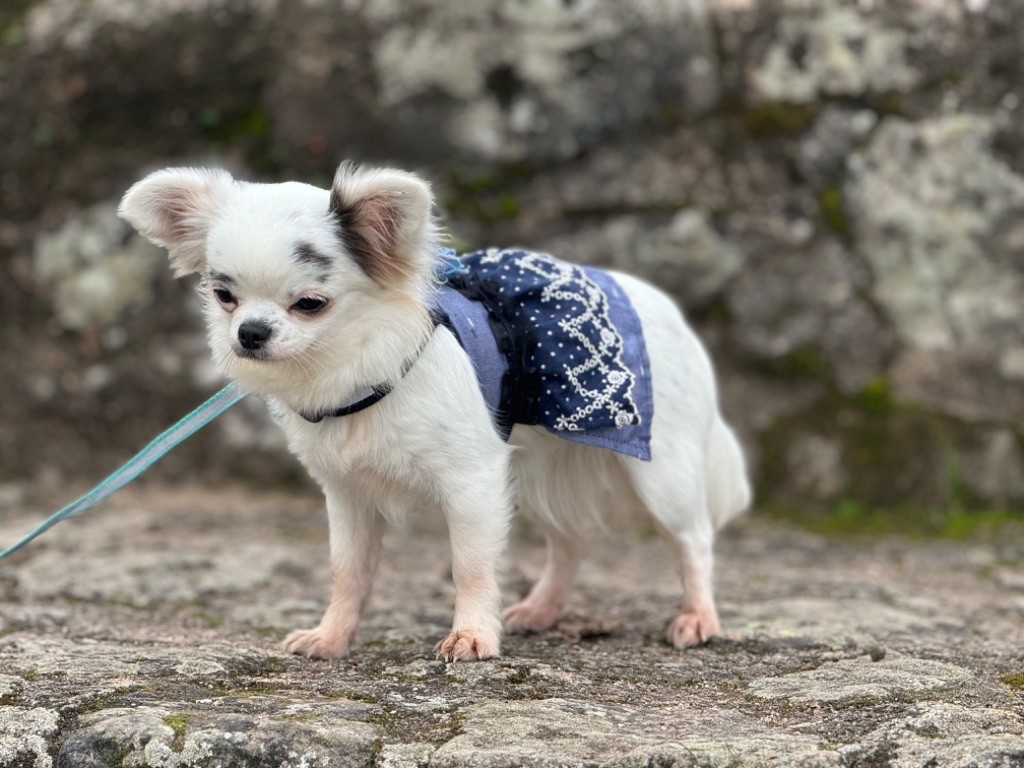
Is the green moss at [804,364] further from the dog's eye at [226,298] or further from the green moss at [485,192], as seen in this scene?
the dog's eye at [226,298]

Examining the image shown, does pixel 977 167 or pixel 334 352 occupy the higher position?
pixel 977 167

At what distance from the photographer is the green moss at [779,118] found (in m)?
6.25

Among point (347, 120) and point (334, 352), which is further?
point (347, 120)

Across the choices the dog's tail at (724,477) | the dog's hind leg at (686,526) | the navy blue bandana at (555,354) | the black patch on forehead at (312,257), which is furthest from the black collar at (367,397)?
the dog's tail at (724,477)

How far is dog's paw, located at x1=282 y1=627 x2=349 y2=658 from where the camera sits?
355 centimetres

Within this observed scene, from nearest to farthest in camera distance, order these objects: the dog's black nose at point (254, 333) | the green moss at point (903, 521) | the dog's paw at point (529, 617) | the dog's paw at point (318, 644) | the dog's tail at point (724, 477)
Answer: the dog's black nose at point (254, 333)
the dog's paw at point (318, 644)
the dog's paw at point (529, 617)
the dog's tail at point (724, 477)
the green moss at point (903, 521)

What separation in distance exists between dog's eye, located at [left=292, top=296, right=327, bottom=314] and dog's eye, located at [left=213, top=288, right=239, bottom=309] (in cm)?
17

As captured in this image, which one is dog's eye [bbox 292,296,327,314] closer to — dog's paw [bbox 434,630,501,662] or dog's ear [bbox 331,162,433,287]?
dog's ear [bbox 331,162,433,287]

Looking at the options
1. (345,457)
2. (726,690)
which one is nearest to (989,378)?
(726,690)

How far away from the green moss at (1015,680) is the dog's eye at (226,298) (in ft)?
7.54

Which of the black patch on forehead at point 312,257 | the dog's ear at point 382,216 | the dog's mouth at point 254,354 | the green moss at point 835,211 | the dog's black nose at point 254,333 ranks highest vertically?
the green moss at point 835,211

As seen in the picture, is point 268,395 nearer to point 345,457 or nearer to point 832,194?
point 345,457

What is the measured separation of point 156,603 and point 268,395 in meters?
1.37

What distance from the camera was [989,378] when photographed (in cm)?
605
